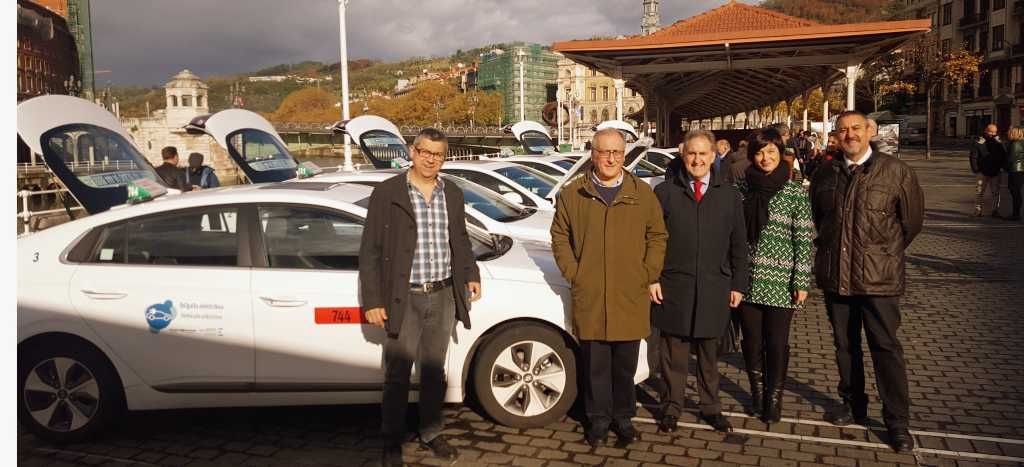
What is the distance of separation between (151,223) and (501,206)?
150 inches

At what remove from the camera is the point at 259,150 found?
11.9 meters

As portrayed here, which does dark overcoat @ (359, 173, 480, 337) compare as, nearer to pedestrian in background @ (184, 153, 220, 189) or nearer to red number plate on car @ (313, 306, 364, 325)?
red number plate on car @ (313, 306, 364, 325)

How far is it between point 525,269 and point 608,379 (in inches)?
31.4

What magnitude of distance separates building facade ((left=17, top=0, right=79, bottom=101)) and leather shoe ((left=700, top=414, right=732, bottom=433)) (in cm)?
7679

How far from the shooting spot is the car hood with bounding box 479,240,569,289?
4.63 metres

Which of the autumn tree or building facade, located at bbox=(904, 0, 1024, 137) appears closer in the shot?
building facade, located at bbox=(904, 0, 1024, 137)

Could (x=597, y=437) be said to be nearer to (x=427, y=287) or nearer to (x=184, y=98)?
(x=427, y=287)

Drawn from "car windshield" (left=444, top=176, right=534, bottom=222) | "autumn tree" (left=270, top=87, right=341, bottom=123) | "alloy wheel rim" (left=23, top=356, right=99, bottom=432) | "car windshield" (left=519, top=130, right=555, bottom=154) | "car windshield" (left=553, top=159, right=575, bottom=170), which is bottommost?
"alloy wheel rim" (left=23, top=356, right=99, bottom=432)

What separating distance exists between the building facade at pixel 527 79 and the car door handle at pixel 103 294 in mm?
131912

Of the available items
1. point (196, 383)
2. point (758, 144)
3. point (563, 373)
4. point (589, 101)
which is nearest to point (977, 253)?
point (758, 144)

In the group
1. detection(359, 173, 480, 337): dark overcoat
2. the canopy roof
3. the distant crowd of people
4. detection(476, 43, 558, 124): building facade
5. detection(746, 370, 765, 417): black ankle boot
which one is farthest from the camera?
detection(476, 43, 558, 124): building facade

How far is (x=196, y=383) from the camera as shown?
459 cm

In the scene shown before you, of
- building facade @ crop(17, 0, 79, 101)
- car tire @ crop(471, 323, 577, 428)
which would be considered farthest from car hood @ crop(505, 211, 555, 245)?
building facade @ crop(17, 0, 79, 101)

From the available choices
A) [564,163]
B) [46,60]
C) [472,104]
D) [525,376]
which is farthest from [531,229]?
[472,104]
